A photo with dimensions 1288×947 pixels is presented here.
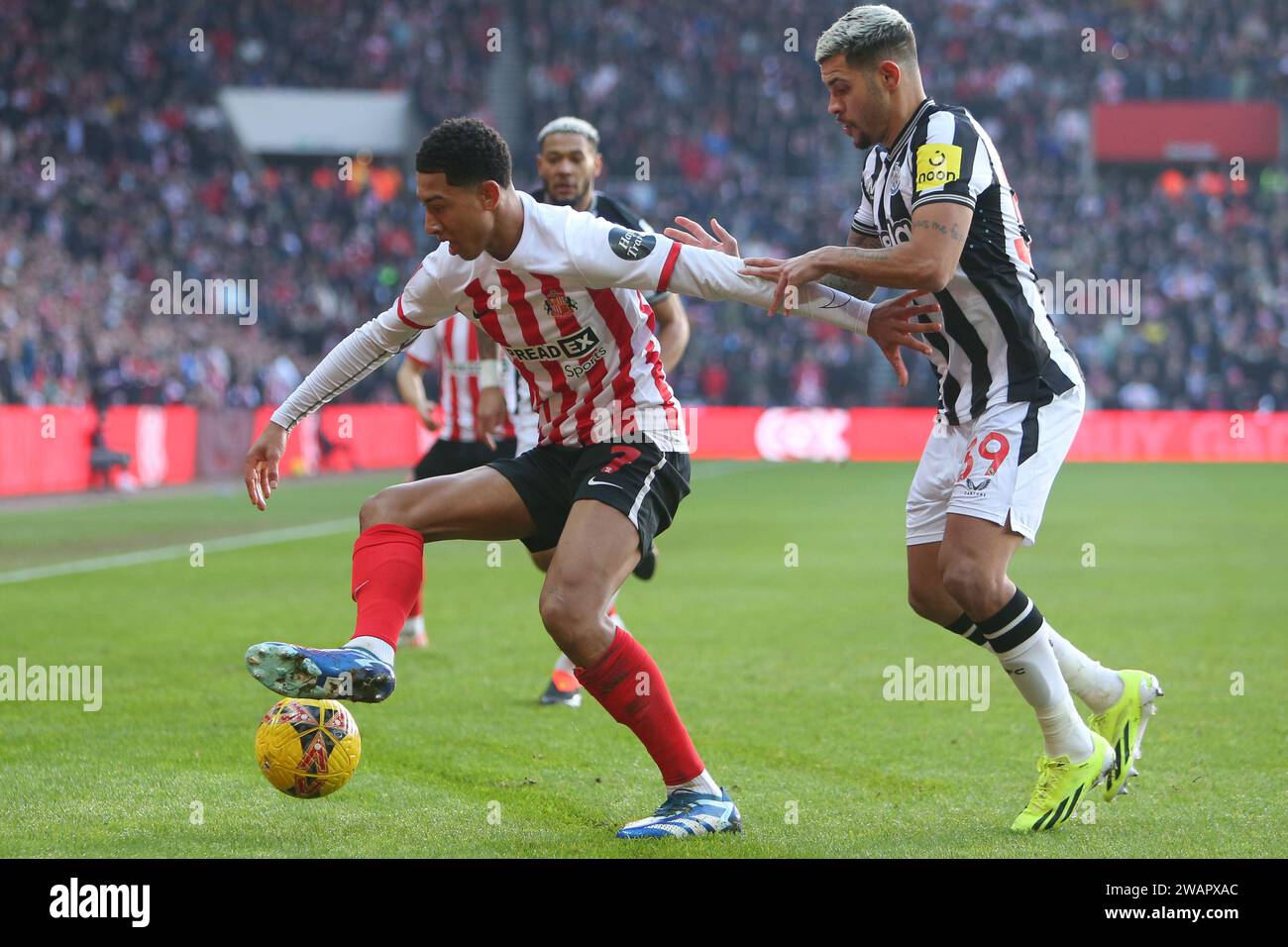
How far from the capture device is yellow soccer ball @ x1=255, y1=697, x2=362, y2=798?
5.07 metres

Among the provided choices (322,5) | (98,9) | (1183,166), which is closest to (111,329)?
(98,9)

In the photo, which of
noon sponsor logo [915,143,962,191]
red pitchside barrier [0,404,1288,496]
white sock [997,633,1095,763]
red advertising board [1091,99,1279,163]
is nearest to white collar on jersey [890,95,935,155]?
noon sponsor logo [915,143,962,191]

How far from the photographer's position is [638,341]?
17.4 feet

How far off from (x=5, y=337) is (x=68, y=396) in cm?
134

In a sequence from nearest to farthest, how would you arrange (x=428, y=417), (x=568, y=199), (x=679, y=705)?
(x=679, y=705), (x=568, y=199), (x=428, y=417)

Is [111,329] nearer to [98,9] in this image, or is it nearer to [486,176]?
[98,9]

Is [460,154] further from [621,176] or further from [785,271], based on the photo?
[621,176]

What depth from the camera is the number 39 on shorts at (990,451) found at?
512 centimetres

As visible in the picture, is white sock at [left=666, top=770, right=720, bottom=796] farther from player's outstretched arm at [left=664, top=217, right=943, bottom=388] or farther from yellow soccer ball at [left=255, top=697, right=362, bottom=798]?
player's outstretched arm at [left=664, top=217, right=943, bottom=388]

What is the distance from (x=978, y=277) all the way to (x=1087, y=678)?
4.85ft

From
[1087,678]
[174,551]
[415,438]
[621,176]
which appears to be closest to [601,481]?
[1087,678]

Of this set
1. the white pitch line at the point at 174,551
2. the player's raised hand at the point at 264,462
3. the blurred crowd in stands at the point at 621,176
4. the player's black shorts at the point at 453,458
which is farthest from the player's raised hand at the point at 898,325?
the blurred crowd in stands at the point at 621,176

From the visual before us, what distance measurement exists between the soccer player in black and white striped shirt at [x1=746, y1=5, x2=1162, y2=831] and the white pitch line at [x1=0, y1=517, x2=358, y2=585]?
29.0 ft

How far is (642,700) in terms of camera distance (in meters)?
5.08
